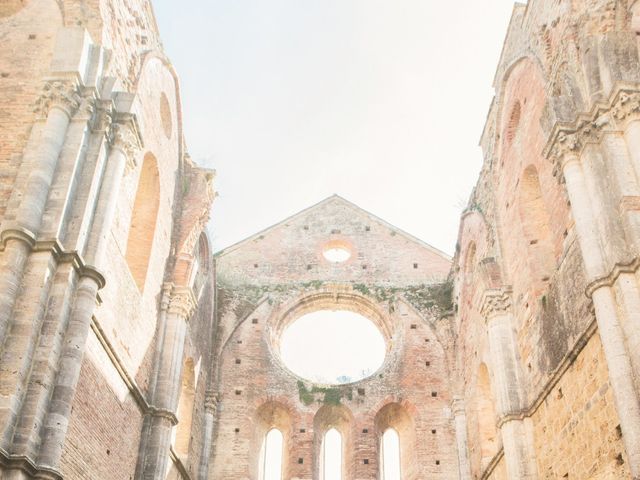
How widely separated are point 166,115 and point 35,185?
225 inches

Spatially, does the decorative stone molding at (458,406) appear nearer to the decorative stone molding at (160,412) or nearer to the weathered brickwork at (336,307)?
the weathered brickwork at (336,307)

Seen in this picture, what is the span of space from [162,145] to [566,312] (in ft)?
25.1

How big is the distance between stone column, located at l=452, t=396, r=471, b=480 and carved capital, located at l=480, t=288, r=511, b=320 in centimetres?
360

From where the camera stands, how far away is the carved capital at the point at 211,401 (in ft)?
52.8

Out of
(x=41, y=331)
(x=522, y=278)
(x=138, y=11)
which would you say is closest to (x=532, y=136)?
(x=522, y=278)

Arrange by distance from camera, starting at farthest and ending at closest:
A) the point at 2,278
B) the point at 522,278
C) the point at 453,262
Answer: the point at 453,262
the point at 522,278
the point at 2,278

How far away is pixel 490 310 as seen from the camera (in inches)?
509

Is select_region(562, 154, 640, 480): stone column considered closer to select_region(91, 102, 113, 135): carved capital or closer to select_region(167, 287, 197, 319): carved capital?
select_region(91, 102, 113, 135): carved capital

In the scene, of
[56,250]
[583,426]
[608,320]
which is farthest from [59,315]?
[583,426]

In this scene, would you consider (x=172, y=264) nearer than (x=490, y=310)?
No

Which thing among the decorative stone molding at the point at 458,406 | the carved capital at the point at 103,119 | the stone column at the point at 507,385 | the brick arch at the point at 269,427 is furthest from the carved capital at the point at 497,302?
the carved capital at the point at 103,119

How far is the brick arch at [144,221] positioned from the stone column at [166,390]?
1090 mm

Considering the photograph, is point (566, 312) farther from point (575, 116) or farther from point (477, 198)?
point (477, 198)

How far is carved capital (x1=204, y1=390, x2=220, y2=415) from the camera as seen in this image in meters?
16.1
